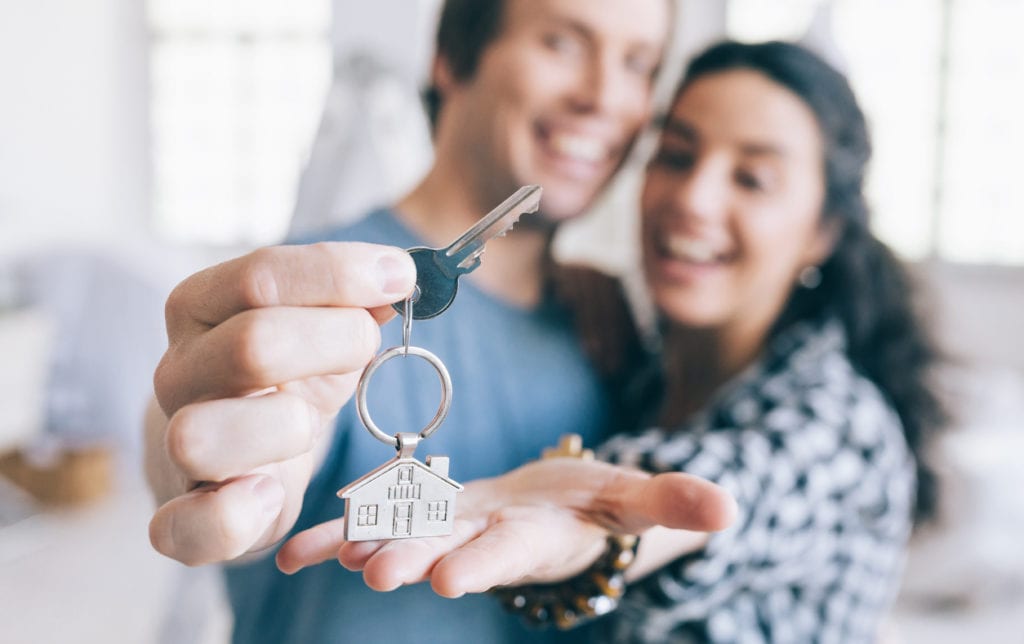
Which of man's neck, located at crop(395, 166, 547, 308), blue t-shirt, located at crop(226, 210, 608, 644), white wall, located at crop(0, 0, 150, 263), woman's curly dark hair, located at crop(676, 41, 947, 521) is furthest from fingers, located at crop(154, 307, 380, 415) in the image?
white wall, located at crop(0, 0, 150, 263)

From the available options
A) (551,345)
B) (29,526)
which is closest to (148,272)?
(29,526)

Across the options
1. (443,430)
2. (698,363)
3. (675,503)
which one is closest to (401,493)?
(675,503)

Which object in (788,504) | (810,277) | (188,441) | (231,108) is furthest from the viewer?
(231,108)

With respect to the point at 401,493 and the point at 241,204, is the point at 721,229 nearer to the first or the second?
the point at 401,493

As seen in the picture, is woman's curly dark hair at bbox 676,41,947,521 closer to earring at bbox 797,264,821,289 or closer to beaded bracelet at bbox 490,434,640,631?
earring at bbox 797,264,821,289

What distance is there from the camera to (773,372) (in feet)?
2.53

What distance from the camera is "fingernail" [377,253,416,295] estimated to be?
0.33 metres

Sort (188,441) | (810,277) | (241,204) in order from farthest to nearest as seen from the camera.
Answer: (241,204)
(810,277)
(188,441)

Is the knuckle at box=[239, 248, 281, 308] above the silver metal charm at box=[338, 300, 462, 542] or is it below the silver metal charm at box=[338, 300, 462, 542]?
above

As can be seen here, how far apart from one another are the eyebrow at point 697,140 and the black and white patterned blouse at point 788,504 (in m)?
0.16

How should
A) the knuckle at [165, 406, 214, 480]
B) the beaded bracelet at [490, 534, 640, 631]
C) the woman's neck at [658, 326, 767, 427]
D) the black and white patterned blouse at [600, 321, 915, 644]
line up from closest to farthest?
the knuckle at [165, 406, 214, 480] → the beaded bracelet at [490, 534, 640, 631] → the black and white patterned blouse at [600, 321, 915, 644] → the woman's neck at [658, 326, 767, 427]

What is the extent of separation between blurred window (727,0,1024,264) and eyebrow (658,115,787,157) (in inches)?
53.7

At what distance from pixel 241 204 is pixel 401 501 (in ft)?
8.21

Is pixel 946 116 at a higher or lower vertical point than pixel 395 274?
lower
